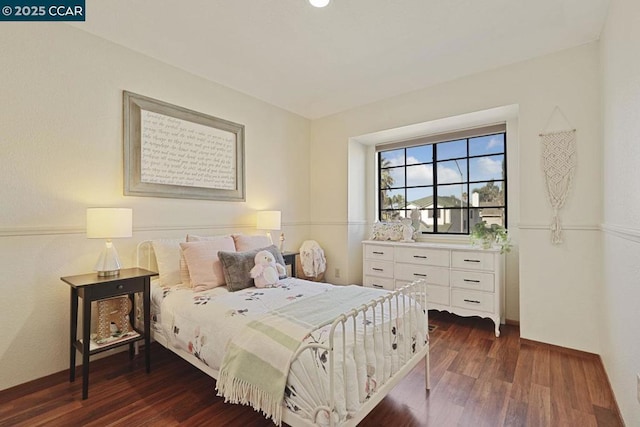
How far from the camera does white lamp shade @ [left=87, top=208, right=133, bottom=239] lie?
2115 millimetres

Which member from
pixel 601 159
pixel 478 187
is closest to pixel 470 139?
pixel 478 187

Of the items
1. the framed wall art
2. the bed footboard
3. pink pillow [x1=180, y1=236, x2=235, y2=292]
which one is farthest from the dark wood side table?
the bed footboard

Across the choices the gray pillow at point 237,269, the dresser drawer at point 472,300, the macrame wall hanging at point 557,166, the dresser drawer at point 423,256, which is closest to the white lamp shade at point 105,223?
the gray pillow at point 237,269

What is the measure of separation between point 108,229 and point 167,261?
0.55 m

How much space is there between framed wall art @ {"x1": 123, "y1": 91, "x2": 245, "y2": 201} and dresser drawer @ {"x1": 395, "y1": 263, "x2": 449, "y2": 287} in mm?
2084

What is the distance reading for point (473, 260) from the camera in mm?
3064

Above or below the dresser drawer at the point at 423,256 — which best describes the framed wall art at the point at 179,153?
above

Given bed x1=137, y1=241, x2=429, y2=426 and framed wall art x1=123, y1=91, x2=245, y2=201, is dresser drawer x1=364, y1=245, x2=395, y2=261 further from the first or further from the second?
framed wall art x1=123, y1=91, x2=245, y2=201

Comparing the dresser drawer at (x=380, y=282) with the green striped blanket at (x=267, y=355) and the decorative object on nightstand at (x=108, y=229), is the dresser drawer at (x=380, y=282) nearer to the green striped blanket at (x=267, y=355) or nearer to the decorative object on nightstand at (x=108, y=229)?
the green striped blanket at (x=267, y=355)

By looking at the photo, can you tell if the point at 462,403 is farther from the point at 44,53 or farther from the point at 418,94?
the point at 44,53

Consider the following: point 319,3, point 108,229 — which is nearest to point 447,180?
point 319,3

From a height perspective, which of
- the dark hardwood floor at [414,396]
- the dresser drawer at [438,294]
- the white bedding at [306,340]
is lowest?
the dark hardwood floor at [414,396]

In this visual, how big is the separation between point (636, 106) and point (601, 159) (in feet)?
3.61

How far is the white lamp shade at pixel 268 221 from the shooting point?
11.3 feet
